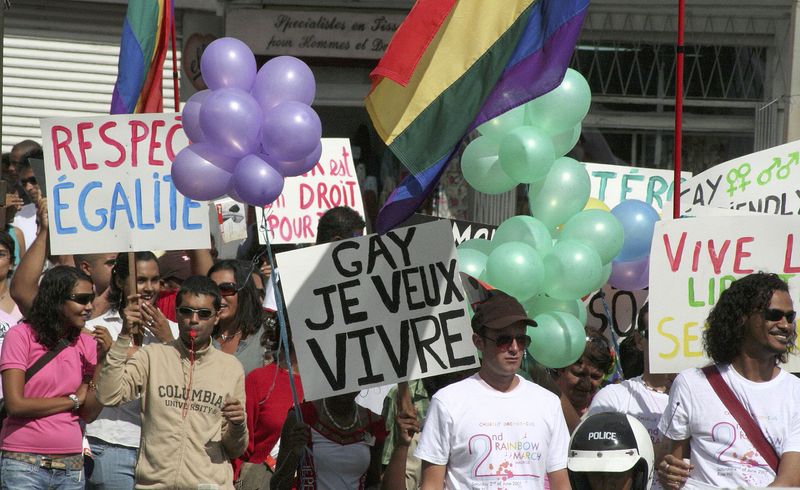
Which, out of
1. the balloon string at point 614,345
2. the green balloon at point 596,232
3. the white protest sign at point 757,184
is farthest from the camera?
the white protest sign at point 757,184

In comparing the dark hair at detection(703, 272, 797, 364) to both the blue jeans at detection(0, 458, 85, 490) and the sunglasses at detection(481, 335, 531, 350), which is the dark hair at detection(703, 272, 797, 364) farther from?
the blue jeans at detection(0, 458, 85, 490)

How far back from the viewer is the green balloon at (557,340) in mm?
6906

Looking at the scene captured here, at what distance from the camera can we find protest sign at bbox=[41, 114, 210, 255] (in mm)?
7621

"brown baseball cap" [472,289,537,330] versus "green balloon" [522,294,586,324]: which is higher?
"brown baseball cap" [472,289,537,330]

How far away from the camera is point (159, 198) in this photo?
7.71 meters

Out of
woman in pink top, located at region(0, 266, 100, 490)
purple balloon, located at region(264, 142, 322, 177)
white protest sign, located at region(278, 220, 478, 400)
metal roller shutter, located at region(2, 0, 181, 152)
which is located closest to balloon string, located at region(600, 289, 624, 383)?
white protest sign, located at region(278, 220, 478, 400)

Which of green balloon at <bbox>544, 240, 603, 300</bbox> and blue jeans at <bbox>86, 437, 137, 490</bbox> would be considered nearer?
green balloon at <bbox>544, 240, 603, 300</bbox>

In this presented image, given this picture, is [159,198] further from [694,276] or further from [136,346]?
[694,276]

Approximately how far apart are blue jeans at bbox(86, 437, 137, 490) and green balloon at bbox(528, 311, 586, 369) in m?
2.06

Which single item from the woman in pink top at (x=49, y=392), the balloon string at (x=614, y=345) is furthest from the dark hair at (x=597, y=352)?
the woman in pink top at (x=49, y=392)

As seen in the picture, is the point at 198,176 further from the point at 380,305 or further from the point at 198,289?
the point at 380,305

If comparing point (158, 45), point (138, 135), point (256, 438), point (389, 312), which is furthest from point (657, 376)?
point (158, 45)

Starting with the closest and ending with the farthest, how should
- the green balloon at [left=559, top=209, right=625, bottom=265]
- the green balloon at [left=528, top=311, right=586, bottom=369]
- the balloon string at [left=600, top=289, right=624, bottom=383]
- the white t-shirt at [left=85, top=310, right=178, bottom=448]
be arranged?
the green balloon at [left=528, top=311, right=586, bottom=369]
the white t-shirt at [left=85, top=310, right=178, bottom=448]
the green balloon at [left=559, top=209, right=625, bottom=265]
the balloon string at [left=600, top=289, right=624, bottom=383]

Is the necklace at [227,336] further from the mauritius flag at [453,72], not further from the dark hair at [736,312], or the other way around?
the dark hair at [736,312]
